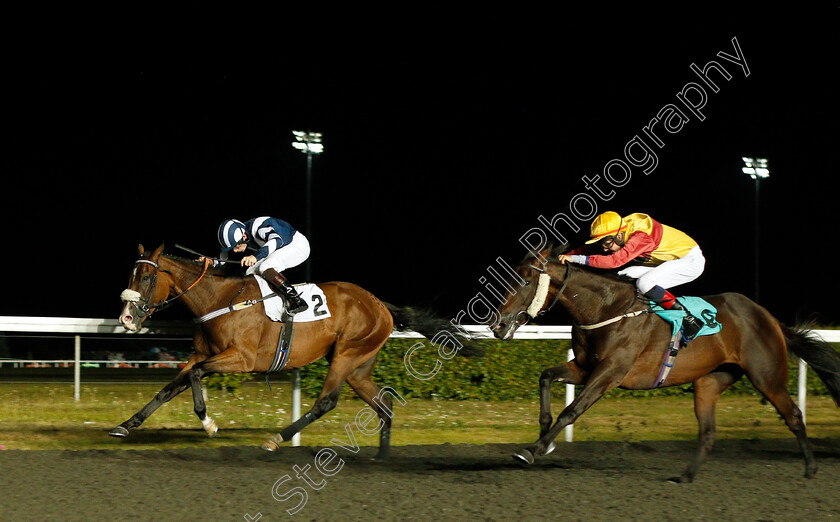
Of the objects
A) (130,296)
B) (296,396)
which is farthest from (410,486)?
(130,296)

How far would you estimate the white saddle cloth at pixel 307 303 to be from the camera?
554 centimetres

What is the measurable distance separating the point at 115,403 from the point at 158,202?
27.5 metres

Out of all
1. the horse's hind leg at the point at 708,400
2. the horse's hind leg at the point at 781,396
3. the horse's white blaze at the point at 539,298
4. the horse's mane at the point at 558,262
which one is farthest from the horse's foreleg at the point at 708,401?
the horse's white blaze at the point at 539,298

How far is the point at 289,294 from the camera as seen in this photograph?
5512 millimetres

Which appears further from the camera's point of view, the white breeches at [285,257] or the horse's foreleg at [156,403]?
the white breeches at [285,257]

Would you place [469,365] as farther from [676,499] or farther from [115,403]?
[676,499]

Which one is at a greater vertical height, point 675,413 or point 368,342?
point 368,342

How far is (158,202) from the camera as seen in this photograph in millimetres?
33625

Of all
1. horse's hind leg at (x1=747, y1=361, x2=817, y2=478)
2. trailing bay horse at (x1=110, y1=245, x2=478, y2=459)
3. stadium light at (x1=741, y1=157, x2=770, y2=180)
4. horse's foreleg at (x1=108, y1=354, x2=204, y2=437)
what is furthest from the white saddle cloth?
stadium light at (x1=741, y1=157, x2=770, y2=180)

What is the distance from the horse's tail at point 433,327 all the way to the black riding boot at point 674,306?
1.70 metres

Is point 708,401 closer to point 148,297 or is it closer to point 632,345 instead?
point 632,345

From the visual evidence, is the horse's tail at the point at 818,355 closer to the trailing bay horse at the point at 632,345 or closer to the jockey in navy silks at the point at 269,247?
the trailing bay horse at the point at 632,345

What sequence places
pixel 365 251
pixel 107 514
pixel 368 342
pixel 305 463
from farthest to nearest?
pixel 365 251 < pixel 368 342 < pixel 305 463 < pixel 107 514

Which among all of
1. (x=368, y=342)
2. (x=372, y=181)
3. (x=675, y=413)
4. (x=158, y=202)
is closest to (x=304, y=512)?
(x=368, y=342)
